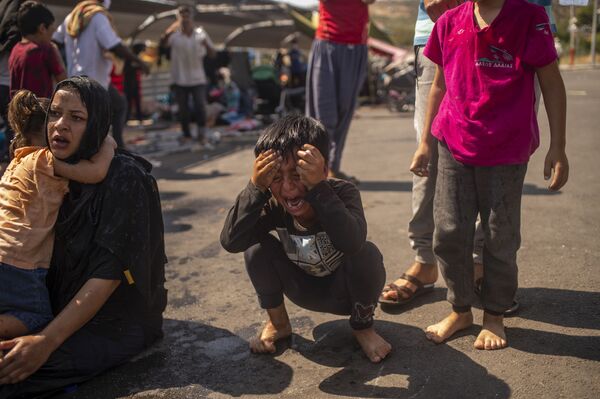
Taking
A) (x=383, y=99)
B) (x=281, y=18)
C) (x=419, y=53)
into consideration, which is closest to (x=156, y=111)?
(x=281, y=18)

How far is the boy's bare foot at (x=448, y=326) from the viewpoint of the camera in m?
2.76

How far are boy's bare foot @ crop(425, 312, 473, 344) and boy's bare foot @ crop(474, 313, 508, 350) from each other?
0.10m

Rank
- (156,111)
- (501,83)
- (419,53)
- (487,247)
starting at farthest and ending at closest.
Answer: (156,111) → (419,53) → (487,247) → (501,83)

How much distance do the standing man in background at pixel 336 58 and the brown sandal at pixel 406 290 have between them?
2.44 meters

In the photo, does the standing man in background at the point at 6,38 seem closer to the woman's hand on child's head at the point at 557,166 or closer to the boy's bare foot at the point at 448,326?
the boy's bare foot at the point at 448,326

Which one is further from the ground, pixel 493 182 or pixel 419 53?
pixel 419 53

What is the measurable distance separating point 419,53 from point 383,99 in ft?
46.4

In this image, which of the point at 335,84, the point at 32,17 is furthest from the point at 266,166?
the point at 335,84

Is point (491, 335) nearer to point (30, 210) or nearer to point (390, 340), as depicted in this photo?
point (390, 340)

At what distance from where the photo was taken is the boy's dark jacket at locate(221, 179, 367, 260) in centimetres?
245

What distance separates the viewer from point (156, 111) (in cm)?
1562

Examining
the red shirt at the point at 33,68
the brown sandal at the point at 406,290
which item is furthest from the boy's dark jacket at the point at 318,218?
the red shirt at the point at 33,68

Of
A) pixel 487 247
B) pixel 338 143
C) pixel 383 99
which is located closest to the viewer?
pixel 487 247

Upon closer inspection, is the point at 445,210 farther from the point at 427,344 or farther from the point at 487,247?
the point at 427,344
